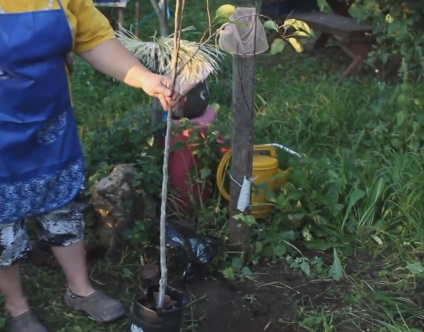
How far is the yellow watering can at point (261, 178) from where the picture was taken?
3748 mm

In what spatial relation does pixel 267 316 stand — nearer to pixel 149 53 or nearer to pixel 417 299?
pixel 417 299

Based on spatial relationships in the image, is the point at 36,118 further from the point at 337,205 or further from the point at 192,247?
the point at 337,205

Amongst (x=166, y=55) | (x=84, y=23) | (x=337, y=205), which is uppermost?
(x=84, y=23)

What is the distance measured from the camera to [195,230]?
3.75 m

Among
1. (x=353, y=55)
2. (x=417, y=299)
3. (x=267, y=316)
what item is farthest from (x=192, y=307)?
(x=353, y=55)

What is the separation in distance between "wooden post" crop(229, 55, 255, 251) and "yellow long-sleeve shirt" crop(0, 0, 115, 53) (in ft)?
2.28

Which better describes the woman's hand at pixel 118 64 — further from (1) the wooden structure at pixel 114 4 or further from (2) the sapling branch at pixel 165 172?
(1) the wooden structure at pixel 114 4

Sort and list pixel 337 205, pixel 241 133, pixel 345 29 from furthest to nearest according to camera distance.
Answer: pixel 345 29
pixel 337 205
pixel 241 133

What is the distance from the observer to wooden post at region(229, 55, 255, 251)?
131 inches

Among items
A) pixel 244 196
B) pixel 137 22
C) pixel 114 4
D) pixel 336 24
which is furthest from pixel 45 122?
pixel 336 24

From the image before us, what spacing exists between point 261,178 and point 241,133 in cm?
45

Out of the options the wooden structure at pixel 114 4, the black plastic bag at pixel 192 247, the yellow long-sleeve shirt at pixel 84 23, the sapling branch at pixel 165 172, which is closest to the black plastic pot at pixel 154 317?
the sapling branch at pixel 165 172

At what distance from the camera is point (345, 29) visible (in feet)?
21.8

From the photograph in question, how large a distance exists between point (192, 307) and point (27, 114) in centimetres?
112
